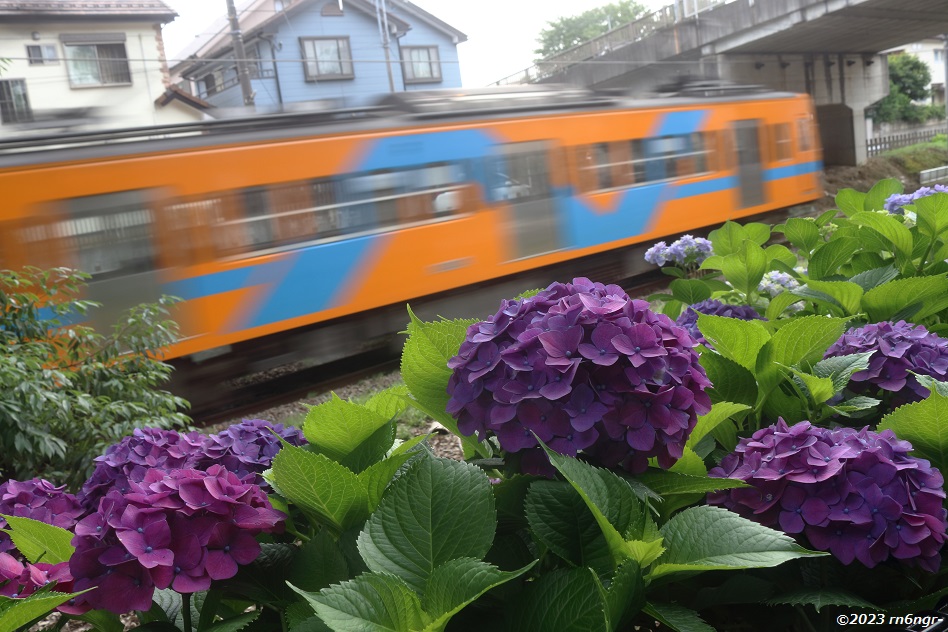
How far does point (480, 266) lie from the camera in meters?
9.52

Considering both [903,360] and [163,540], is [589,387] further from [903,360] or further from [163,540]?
[903,360]

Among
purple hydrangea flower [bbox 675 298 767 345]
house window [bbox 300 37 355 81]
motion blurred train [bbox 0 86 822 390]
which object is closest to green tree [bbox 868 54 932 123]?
house window [bbox 300 37 355 81]

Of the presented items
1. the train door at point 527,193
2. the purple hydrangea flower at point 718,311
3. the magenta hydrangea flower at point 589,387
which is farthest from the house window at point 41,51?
the magenta hydrangea flower at point 589,387

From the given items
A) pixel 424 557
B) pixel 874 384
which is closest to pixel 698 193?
pixel 874 384

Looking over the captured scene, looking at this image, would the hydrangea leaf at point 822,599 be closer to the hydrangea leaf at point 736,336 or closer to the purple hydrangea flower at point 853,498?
the purple hydrangea flower at point 853,498

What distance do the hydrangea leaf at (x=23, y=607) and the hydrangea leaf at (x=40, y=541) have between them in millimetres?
224

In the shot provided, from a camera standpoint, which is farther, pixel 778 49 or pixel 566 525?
pixel 778 49

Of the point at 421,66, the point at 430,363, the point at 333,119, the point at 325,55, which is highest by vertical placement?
the point at 325,55

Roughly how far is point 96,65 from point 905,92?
42078 millimetres

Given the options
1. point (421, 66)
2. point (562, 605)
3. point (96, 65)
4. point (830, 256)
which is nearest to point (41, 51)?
point (96, 65)

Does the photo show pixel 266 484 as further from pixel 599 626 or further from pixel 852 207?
pixel 852 207

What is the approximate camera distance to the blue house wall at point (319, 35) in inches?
1073

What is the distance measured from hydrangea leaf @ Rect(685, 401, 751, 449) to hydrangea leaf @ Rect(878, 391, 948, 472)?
0.25 metres

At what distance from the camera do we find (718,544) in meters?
1.10
